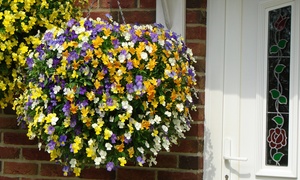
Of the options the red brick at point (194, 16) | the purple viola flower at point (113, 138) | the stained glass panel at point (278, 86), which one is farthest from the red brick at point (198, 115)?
the purple viola flower at point (113, 138)

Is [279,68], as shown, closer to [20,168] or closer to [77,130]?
[77,130]

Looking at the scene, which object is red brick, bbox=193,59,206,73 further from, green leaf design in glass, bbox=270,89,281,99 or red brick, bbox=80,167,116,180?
red brick, bbox=80,167,116,180

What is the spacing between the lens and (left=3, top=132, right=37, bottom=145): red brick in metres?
2.95

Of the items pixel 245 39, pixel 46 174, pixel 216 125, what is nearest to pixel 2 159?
pixel 46 174

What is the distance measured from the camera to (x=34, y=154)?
9.62 ft

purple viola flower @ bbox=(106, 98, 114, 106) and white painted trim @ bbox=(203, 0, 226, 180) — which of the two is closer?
purple viola flower @ bbox=(106, 98, 114, 106)

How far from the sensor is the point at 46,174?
2.91 metres

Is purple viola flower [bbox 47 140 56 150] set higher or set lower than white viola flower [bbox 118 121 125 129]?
lower

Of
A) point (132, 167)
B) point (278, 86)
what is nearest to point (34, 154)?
point (132, 167)

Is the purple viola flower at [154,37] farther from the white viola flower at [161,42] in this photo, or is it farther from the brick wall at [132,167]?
the brick wall at [132,167]

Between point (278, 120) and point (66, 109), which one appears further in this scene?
point (278, 120)

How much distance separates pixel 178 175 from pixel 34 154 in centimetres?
74

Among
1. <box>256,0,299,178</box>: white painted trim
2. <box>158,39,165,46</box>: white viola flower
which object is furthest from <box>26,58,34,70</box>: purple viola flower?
<box>256,0,299,178</box>: white painted trim

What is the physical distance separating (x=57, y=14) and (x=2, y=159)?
0.88 meters
